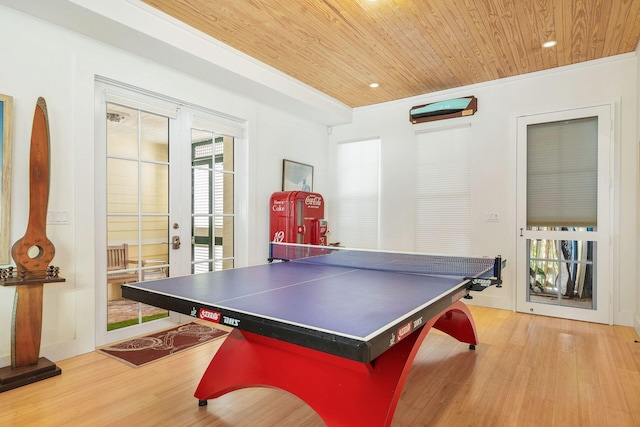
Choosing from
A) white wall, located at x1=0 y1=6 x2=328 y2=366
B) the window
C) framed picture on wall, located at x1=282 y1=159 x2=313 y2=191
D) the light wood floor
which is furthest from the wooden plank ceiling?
the light wood floor

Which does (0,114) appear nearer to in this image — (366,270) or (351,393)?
(366,270)

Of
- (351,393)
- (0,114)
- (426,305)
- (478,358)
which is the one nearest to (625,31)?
(478,358)

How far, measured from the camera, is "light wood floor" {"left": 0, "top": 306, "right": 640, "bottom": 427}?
206cm

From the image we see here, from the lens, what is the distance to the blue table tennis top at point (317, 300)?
126 cm

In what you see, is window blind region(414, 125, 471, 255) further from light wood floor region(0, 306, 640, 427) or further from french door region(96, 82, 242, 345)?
french door region(96, 82, 242, 345)

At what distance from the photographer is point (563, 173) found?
4137mm

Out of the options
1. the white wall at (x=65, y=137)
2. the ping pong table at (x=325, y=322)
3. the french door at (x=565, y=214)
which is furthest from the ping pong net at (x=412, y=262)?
the french door at (x=565, y=214)

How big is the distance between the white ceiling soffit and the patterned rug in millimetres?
2630

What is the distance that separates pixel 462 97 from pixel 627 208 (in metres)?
2.21

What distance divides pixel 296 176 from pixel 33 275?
3.37 m

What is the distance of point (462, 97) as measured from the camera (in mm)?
4727

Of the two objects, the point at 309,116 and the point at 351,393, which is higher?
the point at 309,116

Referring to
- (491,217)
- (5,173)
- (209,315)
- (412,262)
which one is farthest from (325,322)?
(491,217)

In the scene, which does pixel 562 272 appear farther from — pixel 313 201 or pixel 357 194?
pixel 313 201
